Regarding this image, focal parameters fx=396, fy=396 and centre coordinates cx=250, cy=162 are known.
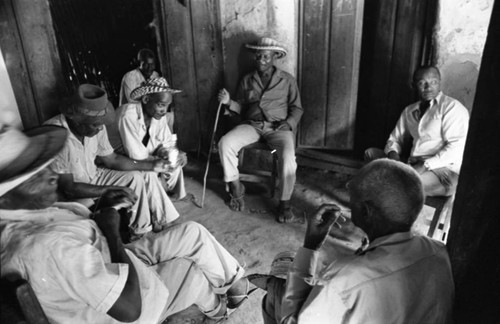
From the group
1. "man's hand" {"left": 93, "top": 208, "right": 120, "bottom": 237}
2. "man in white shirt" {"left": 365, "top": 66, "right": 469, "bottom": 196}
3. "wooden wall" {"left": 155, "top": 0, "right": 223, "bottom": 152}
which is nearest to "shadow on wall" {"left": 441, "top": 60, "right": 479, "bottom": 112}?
"man in white shirt" {"left": 365, "top": 66, "right": 469, "bottom": 196}

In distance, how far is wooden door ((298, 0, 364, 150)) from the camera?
4.62 metres

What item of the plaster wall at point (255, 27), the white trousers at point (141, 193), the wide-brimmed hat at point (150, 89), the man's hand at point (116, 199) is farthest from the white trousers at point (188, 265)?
the plaster wall at point (255, 27)

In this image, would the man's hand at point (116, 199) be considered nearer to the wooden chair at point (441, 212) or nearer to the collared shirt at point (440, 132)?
the wooden chair at point (441, 212)

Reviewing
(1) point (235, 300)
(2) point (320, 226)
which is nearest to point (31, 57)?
(1) point (235, 300)

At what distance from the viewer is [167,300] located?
86.4 inches

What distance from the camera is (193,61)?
5.29 m

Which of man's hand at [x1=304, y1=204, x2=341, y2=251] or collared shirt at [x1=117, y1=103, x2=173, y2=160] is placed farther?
collared shirt at [x1=117, y1=103, x2=173, y2=160]

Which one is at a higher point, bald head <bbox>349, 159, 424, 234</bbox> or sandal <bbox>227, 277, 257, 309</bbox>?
bald head <bbox>349, 159, 424, 234</bbox>

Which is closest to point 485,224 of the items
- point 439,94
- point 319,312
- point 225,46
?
point 319,312

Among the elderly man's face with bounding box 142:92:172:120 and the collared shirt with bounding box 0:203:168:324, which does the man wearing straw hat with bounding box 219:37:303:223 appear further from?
the collared shirt with bounding box 0:203:168:324

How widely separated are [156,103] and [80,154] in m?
0.86

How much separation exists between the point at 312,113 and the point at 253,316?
9.78 ft

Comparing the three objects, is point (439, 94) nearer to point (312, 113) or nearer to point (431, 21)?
point (431, 21)

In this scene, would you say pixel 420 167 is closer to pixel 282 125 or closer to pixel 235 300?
pixel 282 125
